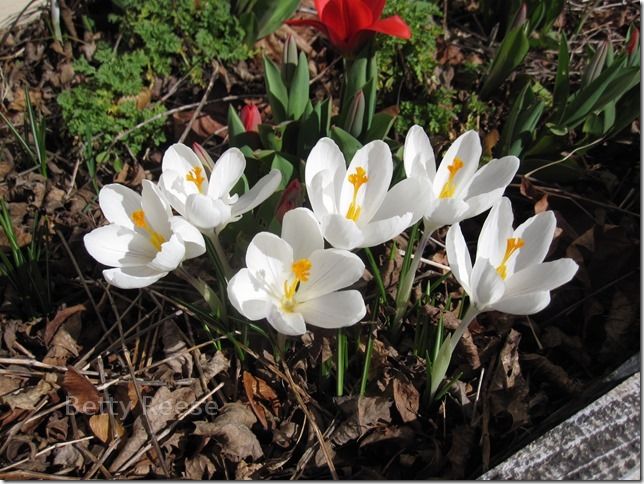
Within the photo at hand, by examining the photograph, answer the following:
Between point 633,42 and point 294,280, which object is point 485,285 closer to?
point 294,280

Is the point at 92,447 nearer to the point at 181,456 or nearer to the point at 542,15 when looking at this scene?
the point at 181,456

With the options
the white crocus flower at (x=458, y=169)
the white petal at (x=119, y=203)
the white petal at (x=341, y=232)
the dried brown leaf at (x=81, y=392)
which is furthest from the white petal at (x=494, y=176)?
the dried brown leaf at (x=81, y=392)

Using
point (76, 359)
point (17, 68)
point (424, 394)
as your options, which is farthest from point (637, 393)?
point (17, 68)

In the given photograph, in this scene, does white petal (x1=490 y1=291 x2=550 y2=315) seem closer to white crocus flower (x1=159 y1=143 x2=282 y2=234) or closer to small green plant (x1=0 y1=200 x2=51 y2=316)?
white crocus flower (x1=159 y1=143 x2=282 y2=234)

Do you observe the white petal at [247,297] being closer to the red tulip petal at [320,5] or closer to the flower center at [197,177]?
the flower center at [197,177]

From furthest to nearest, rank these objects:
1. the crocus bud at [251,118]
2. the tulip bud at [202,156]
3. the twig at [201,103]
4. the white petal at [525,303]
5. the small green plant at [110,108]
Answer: the twig at [201,103] → the small green plant at [110,108] → the crocus bud at [251,118] → the tulip bud at [202,156] → the white petal at [525,303]

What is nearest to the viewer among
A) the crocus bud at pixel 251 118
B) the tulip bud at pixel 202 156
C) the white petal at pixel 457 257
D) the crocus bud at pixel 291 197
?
the white petal at pixel 457 257
